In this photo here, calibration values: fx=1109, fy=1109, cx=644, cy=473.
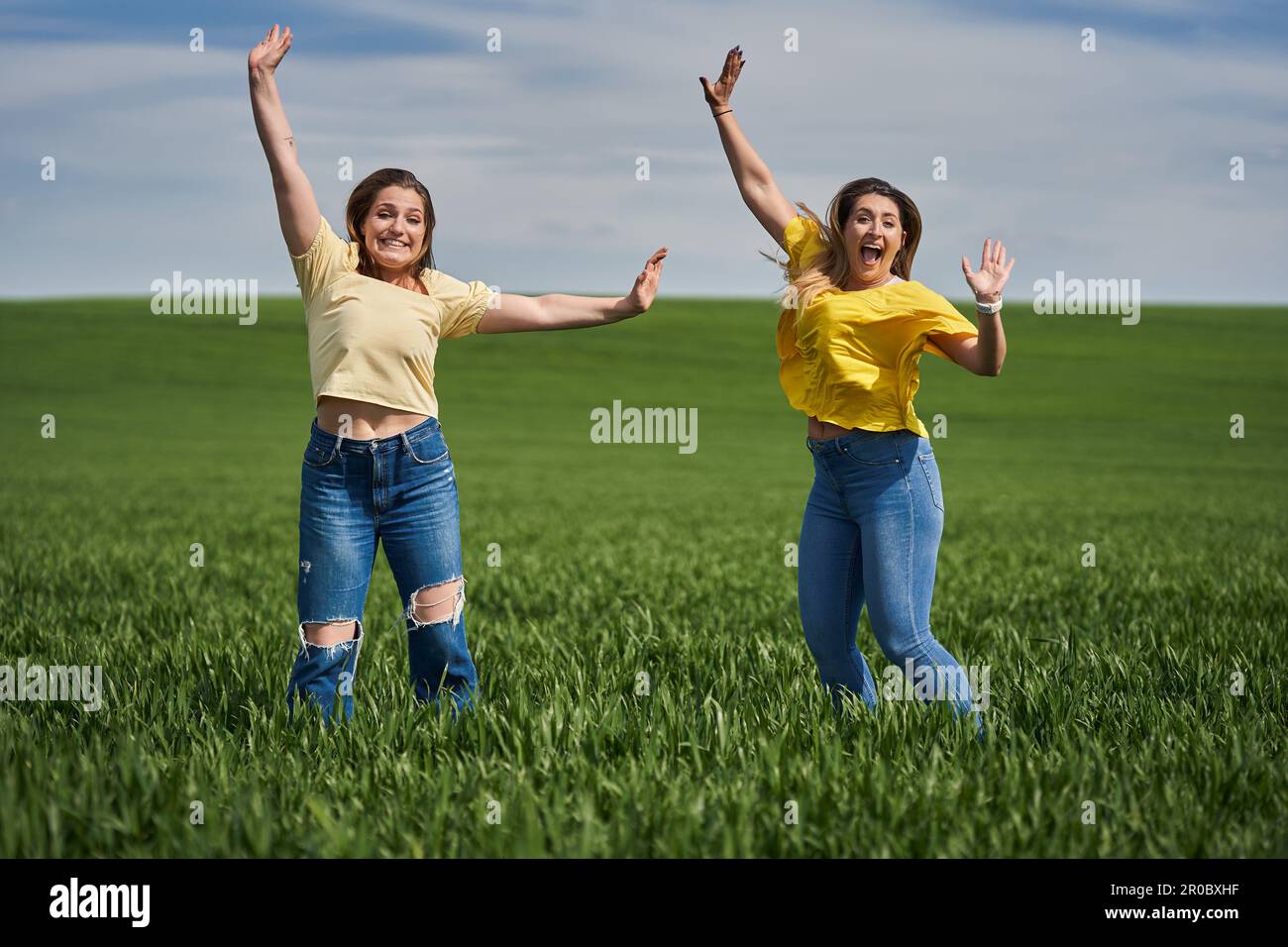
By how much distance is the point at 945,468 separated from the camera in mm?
34031

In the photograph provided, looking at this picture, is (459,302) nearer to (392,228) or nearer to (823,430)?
(392,228)

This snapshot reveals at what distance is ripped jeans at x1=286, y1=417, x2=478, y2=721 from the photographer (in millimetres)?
4375

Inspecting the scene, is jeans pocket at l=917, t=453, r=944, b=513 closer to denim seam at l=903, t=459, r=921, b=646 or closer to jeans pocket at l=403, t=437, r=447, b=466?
denim seam at l=903, t=459, r=921, b=646

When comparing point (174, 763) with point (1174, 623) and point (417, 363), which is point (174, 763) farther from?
point (1174, 623)

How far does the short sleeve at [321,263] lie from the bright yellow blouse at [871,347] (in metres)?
1.82

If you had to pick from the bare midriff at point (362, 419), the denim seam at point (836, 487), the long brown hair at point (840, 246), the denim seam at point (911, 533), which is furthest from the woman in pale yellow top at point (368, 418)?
the denim seam at point (911, 533)

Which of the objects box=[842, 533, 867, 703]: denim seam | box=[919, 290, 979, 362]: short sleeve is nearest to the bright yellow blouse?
box=[919, 290, 979, 362]: short sleeve

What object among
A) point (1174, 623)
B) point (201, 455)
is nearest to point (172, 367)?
point (201, 455)

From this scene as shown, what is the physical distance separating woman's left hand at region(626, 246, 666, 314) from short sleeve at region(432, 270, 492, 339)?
24.7 inches

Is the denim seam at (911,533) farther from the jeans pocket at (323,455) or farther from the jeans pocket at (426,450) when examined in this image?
the jeans pocket at (323,455)

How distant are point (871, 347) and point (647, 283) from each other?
1.01 meters

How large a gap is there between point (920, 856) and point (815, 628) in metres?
1.43

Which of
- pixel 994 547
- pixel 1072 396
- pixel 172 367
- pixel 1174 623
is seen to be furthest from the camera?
A: pixel 172 367

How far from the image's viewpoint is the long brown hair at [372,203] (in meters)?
4.58
